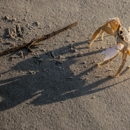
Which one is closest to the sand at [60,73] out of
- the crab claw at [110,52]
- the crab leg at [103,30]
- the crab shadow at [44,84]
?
the crab shadow at [44,84]

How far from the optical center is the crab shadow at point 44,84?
2703 millimetres

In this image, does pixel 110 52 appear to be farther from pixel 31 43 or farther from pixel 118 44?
pixel 31 43

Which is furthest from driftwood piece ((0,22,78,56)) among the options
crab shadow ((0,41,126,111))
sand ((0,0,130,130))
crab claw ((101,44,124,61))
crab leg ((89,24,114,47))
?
crab claw ((101,44,124,61))

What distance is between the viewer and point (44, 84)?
2824 mm

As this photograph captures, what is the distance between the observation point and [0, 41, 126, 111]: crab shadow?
270 cm

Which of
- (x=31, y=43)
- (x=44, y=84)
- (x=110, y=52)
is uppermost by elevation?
(x=110, y=52)

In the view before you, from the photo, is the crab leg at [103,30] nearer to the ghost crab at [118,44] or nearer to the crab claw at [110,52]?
the ghost crab at [118,44]

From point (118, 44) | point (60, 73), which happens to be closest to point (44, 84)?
point (60, 73)

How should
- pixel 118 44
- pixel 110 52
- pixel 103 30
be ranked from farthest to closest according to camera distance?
pixel 103 30
pixel 118 44
pixel 110 52

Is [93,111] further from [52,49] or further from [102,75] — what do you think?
[52,49]

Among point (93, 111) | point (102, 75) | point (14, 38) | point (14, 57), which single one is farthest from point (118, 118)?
point (14, 38)

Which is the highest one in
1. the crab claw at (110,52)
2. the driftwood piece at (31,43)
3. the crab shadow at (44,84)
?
the crab claw at (110,52)

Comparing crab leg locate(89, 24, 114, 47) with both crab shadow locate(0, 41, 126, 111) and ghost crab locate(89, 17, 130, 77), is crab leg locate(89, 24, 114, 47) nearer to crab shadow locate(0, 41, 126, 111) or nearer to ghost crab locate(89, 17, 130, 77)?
ghost crab locate(89, 17, 130, 77)

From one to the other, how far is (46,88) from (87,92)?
44 centimetres
